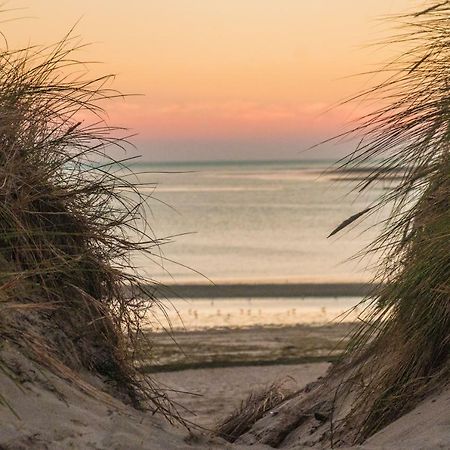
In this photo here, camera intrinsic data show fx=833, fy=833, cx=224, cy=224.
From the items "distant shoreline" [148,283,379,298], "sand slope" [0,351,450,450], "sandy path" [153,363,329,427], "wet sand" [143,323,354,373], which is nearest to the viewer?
"sand slope" [0,351,450,450]

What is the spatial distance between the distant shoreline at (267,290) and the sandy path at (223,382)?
18.0 feet

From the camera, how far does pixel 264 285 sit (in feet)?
54.0

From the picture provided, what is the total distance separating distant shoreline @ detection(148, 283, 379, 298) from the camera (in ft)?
49.1

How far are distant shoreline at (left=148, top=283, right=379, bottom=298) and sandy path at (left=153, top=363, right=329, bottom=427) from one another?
18.0 ft

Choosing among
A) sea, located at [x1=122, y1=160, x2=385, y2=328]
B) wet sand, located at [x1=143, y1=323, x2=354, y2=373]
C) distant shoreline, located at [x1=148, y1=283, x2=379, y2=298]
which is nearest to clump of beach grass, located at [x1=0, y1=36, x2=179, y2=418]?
→ sea, located at [x1=122, y1=160, x2=385, y2=328]

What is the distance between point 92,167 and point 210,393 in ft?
14.2

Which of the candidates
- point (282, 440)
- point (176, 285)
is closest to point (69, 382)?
point (282, 440)

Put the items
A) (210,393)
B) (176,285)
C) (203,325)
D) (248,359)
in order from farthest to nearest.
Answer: (176,285), (203,325), (248,359), (210,393)

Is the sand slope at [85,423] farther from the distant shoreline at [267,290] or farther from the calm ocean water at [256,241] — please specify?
the distant shoreline at [267,290]

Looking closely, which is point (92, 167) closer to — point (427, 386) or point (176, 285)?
point (427, 386)

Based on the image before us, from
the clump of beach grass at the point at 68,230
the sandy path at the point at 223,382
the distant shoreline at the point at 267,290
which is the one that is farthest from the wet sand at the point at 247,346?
the clump of beach grass at the point at 68,230

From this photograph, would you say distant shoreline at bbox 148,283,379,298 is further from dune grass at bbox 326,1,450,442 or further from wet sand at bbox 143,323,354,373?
dune grass at bbox 326,1,450,442

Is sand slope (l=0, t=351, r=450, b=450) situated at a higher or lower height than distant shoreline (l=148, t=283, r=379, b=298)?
higher

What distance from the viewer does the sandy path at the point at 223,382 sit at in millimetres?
7309
